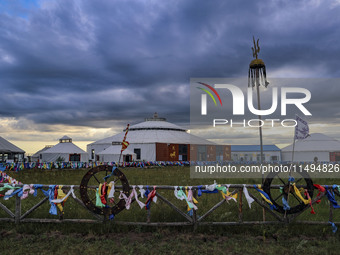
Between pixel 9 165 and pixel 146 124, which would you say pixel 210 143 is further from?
pixel 9 165

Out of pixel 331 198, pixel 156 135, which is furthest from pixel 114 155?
pixel 331 198

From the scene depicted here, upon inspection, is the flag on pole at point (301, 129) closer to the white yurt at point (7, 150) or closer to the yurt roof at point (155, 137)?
the yurt roof at point (155, 137)

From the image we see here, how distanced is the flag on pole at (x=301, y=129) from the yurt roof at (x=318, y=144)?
1988 inches

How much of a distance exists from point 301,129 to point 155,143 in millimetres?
46188

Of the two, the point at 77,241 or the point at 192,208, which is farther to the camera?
the point at 192,208

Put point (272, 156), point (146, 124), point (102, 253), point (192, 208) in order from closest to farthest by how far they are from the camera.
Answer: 1. point (102, 253)
2. point (192, 208)
3. point (272, 156)
4. point (146, 124)

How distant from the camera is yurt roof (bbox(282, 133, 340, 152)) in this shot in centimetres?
5512

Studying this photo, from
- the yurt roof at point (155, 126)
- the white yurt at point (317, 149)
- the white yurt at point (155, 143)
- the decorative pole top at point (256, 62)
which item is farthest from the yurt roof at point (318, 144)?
the decorative pole top at point (256, 62)

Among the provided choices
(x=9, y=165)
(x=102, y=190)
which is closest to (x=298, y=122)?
(x=102, y=190)

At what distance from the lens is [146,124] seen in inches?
2667

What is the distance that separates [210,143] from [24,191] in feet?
185

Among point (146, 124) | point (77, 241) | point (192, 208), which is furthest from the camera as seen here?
point (146, 124)

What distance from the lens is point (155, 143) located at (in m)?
54.5

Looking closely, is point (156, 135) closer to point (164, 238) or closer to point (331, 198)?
point (331, 198)
